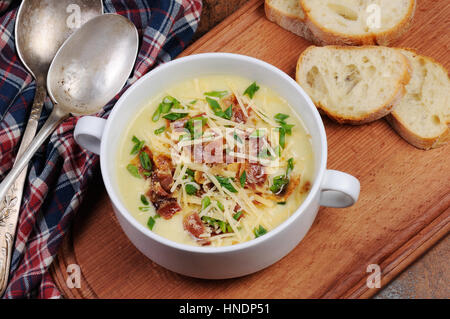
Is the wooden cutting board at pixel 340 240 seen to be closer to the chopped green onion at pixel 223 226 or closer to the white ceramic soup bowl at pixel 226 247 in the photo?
the white ceramic soup bowl at pixel 226 247

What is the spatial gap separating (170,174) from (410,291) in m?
1.11

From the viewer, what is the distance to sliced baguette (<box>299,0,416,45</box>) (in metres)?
2.02

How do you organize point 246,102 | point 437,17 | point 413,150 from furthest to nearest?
point 437,17, point 413,150, point 246,102

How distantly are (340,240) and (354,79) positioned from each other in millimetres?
609

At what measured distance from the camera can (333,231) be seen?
1.77 m

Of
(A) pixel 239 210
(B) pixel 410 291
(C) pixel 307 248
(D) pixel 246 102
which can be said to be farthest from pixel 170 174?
(B) pixel 410 291

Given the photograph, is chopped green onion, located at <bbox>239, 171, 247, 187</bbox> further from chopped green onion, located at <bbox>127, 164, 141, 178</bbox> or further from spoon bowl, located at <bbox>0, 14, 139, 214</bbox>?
spoon bowl, located at <bbox>0, 14, 139, 214</bbox>

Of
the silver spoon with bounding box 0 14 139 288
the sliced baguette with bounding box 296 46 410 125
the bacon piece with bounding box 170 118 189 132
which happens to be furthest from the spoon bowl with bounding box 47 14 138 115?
the sliced baguette with bounding box 296 46 410 125

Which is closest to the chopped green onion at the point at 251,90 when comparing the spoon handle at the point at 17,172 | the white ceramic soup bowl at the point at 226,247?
the white ceramic soup bowl at the point at 226,247

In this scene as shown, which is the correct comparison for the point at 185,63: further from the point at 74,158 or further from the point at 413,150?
the point at 413,150

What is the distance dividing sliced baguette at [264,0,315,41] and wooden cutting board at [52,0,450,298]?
39 centimetres

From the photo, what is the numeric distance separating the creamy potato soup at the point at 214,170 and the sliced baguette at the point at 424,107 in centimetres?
43

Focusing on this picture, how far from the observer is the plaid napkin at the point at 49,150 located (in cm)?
179

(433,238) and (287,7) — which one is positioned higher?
(287,7)
